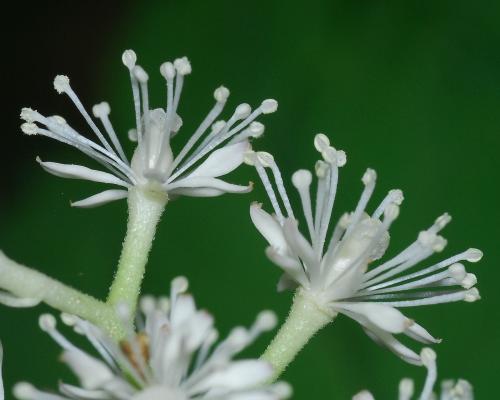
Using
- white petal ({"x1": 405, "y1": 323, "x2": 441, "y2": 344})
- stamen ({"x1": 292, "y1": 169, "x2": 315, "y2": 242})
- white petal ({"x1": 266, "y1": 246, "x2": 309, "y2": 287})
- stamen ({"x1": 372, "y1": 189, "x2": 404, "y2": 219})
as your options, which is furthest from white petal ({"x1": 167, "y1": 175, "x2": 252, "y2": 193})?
white petal ({"x1": 405, "y1": 323, "x2": 441, "y2": 344})

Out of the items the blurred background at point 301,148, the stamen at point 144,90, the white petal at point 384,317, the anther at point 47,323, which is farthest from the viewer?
the blurred background at point 301,148

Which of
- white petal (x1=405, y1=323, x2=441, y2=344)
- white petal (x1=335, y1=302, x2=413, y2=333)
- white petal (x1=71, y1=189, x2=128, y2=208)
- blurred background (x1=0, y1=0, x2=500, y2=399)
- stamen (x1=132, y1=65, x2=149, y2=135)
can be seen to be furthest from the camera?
blurred background (x1=0, y1=0, x2=500, y2=399)

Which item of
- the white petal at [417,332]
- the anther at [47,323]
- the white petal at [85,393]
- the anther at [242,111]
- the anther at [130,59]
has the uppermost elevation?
the anther at [130,59]

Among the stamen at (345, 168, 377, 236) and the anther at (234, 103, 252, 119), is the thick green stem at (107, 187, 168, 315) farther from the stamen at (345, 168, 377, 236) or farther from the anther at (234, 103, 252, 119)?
the stamen at (345, 168, 377, 236)

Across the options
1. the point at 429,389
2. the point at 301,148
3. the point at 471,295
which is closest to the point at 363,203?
the point at 471,295

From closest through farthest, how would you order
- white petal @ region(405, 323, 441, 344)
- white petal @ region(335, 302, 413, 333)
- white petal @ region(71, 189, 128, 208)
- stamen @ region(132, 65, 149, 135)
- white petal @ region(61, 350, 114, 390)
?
white petal @ region(61, 350, 114, 390), white petal @ region(335, 302, 413, 333), white petal @ region(405, 323, 441, 344), white petal @ region(71, 189, 128, 208), stamen @ region(132, 65, 149, 135)

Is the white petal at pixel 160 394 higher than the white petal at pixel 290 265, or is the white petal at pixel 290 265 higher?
the white petal at pixel 290 265

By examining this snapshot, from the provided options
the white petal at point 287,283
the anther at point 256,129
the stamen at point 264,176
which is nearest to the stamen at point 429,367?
the white petal at point 287,283

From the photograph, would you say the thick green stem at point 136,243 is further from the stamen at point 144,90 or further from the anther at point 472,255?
the anther at point 472,255
